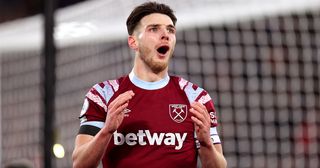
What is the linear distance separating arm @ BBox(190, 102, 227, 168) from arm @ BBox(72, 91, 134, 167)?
Answer: 0.85ft

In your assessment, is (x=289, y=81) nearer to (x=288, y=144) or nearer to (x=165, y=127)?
(x=288, y=144)

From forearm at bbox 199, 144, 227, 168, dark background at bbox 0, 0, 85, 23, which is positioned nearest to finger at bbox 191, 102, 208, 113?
forearm at bbox 199, 144, 227, 168

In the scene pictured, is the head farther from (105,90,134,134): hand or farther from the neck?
(105,90,134,134): hand

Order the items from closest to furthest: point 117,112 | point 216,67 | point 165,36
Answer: point 117,112, point 165,36, point 216,67

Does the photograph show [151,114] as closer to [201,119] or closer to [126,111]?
[126,111]

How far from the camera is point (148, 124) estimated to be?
11.8 feet

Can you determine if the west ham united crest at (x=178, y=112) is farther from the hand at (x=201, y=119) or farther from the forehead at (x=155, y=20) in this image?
the forehead at (x=155, y=20)

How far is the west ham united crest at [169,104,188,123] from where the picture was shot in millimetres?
3643

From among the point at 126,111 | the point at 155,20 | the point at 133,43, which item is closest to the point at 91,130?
the point at 126,111

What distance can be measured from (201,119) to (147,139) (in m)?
0.29

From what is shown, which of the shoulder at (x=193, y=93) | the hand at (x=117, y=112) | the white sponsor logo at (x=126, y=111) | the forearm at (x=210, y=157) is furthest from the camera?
the shoulder at (x=193, y=93)

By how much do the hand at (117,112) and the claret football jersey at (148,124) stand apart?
0.72 feet

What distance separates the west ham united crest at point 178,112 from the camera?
3.64m

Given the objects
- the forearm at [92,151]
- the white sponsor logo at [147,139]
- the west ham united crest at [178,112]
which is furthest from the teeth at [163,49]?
the forearm at [92,151]
